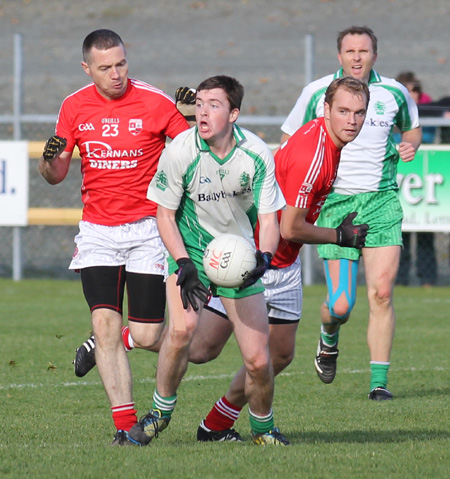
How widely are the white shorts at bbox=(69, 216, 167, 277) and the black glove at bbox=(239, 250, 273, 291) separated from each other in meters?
0.94

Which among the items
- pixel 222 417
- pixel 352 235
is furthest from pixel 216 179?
pixel 222 417

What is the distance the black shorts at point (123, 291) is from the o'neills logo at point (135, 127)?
32.1 inches

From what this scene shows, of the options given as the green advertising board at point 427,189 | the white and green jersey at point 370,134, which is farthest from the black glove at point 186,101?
the green advertising board at point 427,189

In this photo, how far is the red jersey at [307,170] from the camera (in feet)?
20.4

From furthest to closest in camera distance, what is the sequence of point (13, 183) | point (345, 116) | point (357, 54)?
point (13, 183), point (357, 54), point (345, 116)

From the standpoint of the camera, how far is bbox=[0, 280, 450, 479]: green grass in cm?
523

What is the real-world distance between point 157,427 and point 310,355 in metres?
4.23

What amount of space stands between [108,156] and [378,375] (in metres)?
2.71

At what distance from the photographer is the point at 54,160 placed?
6.43 m

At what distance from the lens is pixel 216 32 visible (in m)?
28.7

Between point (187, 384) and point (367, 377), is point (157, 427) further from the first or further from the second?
point (367, 377)

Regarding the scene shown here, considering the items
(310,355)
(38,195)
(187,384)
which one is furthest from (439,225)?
(38,195)

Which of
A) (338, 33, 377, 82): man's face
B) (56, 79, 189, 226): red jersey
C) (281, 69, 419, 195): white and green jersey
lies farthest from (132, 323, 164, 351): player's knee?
(338, 33, 377, 82): man's face

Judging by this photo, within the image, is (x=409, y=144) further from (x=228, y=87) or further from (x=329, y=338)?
(x=228, y=87)
